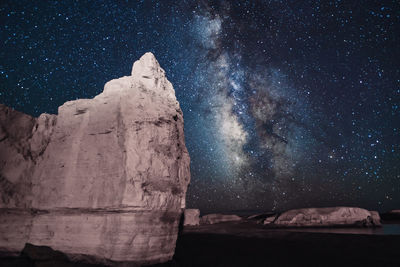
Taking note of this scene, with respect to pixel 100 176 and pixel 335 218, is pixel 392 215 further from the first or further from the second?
pixel 100 176

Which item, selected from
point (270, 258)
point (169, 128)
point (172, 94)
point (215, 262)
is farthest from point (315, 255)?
point (172, 94)

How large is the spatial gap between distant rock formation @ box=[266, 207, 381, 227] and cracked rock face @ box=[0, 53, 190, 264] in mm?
31769

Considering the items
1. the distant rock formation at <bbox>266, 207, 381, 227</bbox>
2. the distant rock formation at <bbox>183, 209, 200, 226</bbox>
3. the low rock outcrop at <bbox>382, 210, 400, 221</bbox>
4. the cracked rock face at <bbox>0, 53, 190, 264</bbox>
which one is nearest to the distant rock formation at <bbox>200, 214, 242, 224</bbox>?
the distant rock formation at <bbox>183, 209, 200, 226</bbox>

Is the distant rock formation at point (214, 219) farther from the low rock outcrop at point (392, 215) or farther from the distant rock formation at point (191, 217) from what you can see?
the low rock outcrop at point (392, 215)

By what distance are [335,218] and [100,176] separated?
36.4m

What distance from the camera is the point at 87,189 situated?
8.55m

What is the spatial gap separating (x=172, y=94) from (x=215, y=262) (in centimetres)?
787

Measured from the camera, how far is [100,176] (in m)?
8.56

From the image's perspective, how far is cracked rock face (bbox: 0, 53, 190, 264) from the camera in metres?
7.88

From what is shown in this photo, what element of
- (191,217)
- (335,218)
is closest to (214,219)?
(191,217)

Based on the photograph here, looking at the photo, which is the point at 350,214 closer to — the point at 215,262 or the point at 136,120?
the point at 215,262

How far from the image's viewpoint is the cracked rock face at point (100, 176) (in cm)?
788

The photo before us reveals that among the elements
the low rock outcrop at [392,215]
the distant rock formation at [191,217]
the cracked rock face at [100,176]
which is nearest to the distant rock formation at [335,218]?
the distant rock formation at [191,217]

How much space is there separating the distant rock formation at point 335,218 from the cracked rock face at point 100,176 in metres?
31.8
